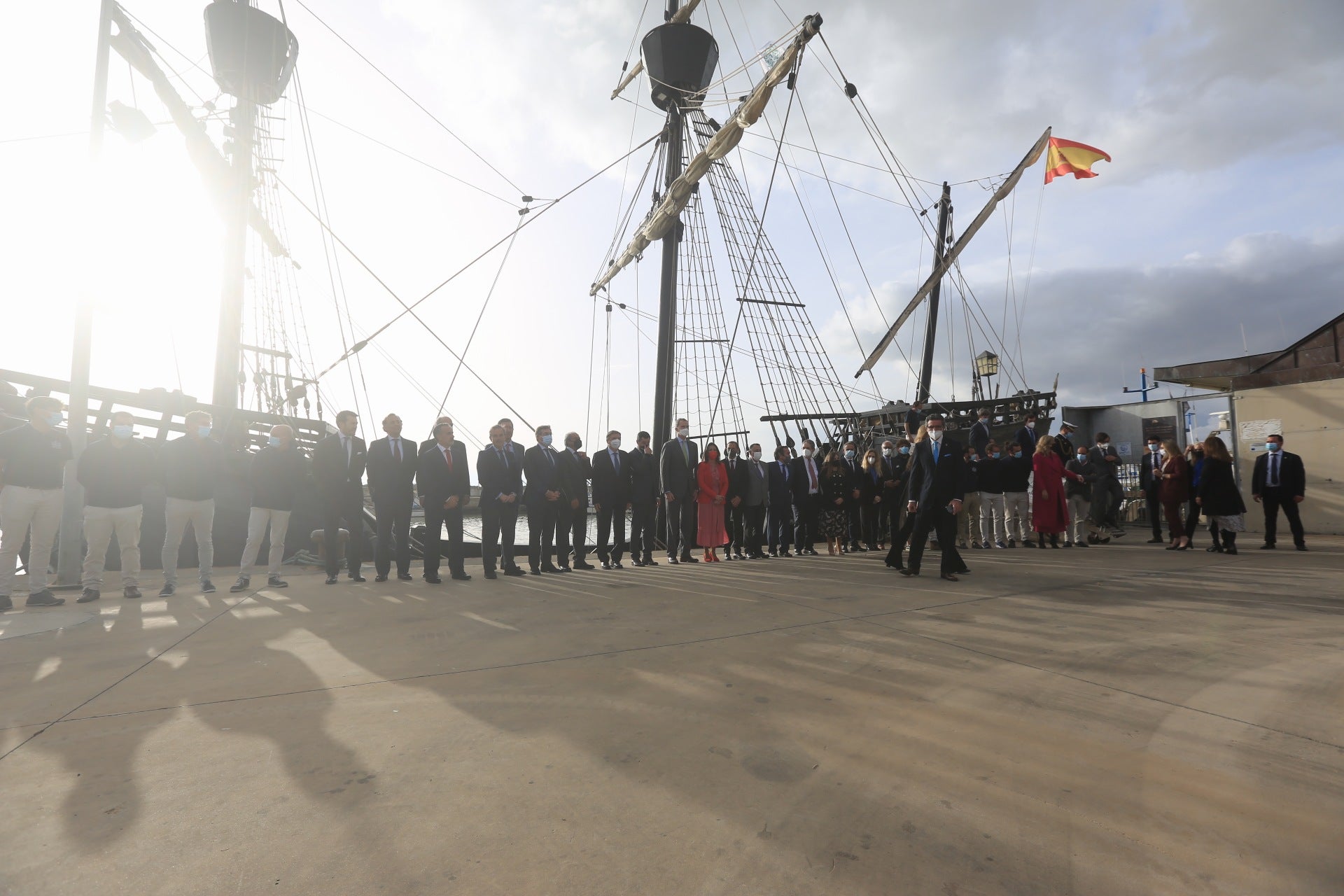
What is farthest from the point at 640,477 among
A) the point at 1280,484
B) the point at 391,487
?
the point at 1280,484

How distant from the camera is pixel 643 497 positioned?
9039mm

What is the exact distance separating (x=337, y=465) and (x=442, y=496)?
1.34m

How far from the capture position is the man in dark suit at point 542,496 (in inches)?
314

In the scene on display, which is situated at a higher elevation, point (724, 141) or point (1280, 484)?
point (724, 141)

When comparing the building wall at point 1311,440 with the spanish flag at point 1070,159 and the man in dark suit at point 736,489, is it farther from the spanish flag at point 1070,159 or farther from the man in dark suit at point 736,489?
the man in dark suit at point 736,489

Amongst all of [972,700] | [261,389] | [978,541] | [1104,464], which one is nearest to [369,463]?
[972,700]

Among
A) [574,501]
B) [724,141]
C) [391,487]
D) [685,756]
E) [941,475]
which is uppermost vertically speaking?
[724,141]

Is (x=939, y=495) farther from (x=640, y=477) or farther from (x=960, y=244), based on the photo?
(x=960, y=244)

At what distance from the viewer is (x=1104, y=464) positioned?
36.4 ft

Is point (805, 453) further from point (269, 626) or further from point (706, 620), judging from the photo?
point (269, 626)

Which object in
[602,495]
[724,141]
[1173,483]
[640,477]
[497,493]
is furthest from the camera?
[724,141]

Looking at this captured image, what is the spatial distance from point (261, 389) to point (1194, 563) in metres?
30.4

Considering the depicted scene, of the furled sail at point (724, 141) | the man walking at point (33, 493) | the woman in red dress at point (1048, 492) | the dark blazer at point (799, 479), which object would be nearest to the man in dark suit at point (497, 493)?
the man walking at point (33, 493)

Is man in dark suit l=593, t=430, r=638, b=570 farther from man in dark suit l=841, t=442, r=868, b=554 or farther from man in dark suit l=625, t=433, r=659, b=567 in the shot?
man in dark suit l=841, t=442, r=868, b=554
